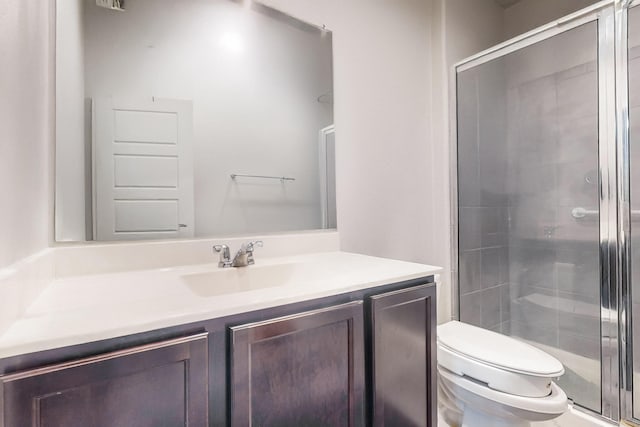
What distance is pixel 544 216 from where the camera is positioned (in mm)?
1920

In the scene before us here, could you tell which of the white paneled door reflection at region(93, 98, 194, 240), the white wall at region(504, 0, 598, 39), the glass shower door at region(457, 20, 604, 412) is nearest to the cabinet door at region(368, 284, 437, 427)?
the white paneled door reflection at region(93, 98, 194, 240)

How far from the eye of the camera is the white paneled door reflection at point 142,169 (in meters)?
1.08

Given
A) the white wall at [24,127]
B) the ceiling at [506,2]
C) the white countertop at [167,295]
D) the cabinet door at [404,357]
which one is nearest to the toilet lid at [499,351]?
the cabinet door at [404,357]

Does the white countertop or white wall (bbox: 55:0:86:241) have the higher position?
white wall (bbox: 55:0:86:241)

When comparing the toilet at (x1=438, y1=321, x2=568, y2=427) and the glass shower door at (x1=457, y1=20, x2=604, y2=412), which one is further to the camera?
the glass shower door at (x1=457, y1=20, x2=604, y2=412)

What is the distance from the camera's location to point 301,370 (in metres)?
0.76

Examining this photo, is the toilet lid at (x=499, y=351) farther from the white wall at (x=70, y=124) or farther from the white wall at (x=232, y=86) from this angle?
the white wall at (x=70, y=124)

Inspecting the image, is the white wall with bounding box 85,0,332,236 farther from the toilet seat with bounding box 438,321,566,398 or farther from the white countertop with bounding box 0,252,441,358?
the toilet seat with bounding box 438,321,566,398

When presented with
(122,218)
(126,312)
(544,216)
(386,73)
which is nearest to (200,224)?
(122,218)

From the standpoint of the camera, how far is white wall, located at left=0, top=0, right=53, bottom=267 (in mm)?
623

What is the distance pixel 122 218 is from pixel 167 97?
18.3 inches

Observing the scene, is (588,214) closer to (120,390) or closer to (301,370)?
(301,370)

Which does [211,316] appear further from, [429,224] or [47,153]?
[429,224]

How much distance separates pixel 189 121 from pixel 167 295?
0.72 meters
